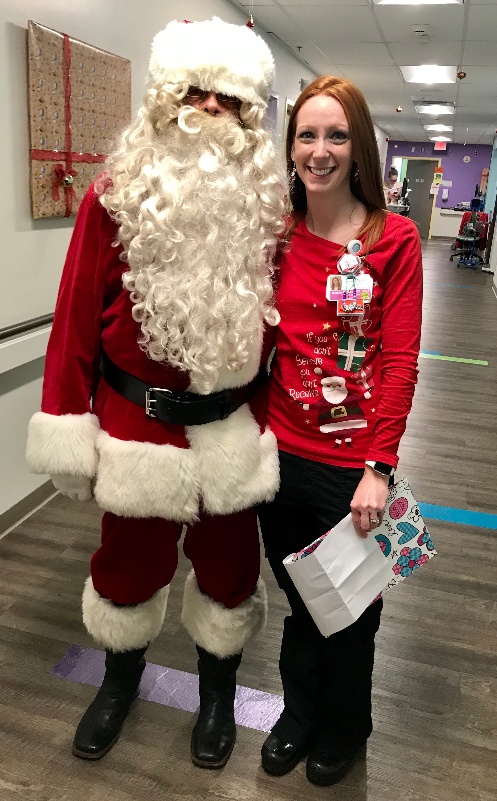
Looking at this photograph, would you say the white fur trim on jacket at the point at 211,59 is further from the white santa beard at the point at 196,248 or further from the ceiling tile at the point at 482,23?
the ceiling tile at the point at 482,23

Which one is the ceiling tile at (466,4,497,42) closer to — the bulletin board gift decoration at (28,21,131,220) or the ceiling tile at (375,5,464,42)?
the ceiling tile at (375,5,464,42)

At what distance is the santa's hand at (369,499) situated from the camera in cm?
134

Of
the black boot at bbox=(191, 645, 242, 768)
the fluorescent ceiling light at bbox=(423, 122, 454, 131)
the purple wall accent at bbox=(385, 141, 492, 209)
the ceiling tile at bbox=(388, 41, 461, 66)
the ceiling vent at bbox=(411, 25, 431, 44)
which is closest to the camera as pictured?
the black boot at bbox=(191, 645, 242, 768)

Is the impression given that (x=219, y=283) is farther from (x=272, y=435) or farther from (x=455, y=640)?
(x=455, y=640)

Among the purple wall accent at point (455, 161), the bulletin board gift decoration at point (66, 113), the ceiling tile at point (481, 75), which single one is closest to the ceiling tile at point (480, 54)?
the ceiling tile at point (481, 75)

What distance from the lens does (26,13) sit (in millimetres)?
2506

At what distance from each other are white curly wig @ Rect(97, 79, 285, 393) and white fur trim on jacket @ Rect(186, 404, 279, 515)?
0.12 m

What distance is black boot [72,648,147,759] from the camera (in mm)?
1648

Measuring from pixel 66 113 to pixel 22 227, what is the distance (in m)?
0.54

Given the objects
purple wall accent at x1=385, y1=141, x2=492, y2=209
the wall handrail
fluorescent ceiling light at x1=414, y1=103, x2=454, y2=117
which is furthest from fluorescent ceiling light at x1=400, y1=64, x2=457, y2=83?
purple wall accent at x1=385, y1=141, x2=492, y2=209

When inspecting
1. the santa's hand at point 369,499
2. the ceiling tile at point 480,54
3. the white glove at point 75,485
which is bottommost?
the white glove at point 75,485

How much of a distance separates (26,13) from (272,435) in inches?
81.1

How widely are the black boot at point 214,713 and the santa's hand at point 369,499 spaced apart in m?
0.60

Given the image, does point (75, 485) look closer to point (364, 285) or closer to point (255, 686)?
point (364, 285)
